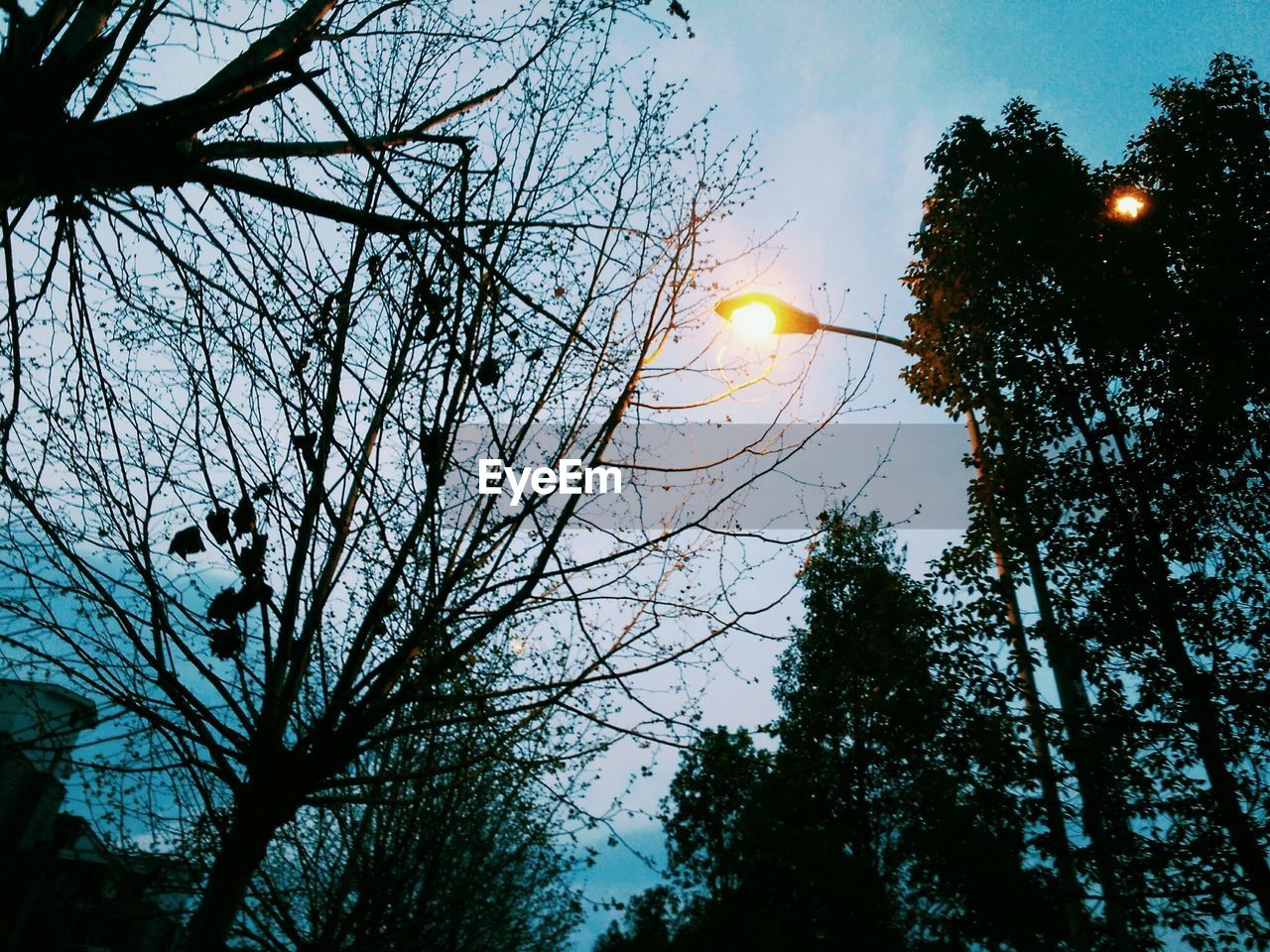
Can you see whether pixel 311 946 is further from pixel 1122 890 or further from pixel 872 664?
pixel 1122 890

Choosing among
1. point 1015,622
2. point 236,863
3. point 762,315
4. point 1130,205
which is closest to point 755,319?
point 762,315

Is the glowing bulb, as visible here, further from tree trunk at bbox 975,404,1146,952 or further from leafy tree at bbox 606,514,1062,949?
tree trunk at bbox 975,404,1146,952

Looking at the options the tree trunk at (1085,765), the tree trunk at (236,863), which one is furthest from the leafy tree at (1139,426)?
the tree trunk at (236,863)

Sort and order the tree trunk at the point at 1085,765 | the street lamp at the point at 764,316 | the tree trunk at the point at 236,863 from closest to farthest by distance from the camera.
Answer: the tree trunk at the point at 236,863, the street lamp at the point at 764,316, the tree trunk at the point at 1085,765

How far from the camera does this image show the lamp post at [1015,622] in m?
5.71

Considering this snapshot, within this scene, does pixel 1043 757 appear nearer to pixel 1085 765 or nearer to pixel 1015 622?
pixel 1085 765

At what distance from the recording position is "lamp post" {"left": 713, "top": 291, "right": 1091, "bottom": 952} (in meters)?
5.71

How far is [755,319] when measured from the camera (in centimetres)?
580

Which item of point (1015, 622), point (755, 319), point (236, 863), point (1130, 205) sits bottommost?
point (236, 863)

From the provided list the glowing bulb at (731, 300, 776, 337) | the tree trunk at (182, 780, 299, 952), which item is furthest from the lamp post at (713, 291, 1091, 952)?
the tree trunk at (182, 780, 299, 952)

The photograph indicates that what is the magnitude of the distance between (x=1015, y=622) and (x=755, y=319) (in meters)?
4.06

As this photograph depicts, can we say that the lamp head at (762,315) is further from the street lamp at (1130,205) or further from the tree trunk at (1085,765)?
the street lamp at (1130,205)

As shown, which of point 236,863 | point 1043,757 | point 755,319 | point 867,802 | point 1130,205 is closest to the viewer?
point 236,863

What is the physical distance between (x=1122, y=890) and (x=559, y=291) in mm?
7227
